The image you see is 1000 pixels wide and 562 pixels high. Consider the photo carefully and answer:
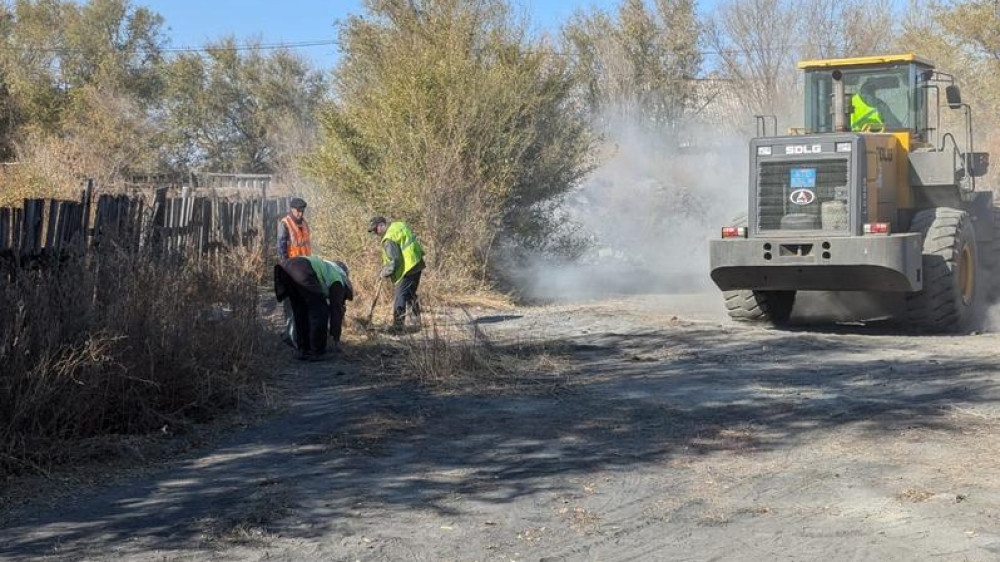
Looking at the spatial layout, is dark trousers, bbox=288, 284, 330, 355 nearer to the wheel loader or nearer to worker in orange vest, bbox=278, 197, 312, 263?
worker in orange vest, bbox=278, 197, 312, 263

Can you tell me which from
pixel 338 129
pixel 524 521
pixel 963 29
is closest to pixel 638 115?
pixel 963 29

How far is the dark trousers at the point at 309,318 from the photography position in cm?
1062

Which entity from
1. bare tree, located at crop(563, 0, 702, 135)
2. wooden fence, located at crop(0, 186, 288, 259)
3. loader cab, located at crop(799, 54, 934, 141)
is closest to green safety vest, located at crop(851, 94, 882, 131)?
loader cab, located at crop(799, 54, 934, 141)

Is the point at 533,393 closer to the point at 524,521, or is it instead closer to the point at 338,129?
the point at 524,521

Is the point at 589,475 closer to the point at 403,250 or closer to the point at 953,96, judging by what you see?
the point at 403,250

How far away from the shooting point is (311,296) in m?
10.6

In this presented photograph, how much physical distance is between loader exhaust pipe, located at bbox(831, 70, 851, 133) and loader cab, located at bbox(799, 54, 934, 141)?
0.01 metres

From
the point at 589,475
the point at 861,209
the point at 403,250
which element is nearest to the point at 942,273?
the point at 861,209

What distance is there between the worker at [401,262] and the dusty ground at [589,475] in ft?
10.4

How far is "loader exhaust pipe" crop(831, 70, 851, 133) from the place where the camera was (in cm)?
1369

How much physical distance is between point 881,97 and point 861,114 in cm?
30

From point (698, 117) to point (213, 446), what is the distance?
96.8 ft

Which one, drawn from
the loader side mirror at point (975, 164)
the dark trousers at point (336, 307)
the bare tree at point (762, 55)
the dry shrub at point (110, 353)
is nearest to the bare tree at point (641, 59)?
the bare tree at point (762, 55)

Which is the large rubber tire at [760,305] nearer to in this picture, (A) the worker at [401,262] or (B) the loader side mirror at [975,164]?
(B) the loader side mirror at [975,164]
